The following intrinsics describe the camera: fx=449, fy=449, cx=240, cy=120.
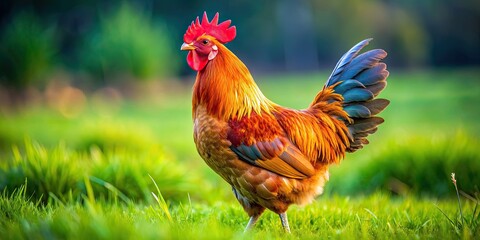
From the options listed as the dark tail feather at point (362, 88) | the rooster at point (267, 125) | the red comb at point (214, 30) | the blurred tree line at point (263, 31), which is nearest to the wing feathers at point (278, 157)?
the rooster at point (267, 125)

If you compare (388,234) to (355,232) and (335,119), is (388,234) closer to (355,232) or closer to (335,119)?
(355,232)

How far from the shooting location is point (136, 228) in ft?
7.77

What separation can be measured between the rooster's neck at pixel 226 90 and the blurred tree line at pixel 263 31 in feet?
39.2

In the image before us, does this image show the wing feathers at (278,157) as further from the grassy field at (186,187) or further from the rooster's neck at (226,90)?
the grassy field at (186,187)

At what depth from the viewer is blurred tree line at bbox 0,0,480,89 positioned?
A: 15344mm

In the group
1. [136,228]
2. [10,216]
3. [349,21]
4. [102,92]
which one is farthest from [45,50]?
[349,21]

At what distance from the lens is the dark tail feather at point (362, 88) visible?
3.49m

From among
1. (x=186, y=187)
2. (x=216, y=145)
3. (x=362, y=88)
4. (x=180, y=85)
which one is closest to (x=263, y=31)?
(x=180, y=85)

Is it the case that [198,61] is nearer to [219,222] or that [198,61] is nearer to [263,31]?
[219,222]

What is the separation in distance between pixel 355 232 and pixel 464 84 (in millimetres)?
15107

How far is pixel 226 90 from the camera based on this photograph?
129 inches

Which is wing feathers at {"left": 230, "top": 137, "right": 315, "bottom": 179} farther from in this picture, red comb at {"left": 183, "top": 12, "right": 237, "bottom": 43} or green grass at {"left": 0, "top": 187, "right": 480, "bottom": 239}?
red comb at {"left": 183, "top": 12, "right": 237, "bottom": 43}

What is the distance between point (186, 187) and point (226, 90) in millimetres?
1866

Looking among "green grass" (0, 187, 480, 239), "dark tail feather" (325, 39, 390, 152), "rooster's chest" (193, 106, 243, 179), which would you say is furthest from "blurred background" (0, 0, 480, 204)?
"dark tail feather" (325, 39, 390, 152)
